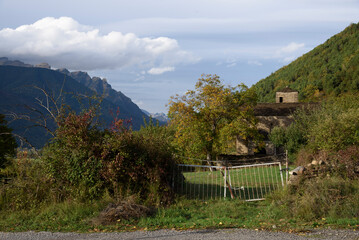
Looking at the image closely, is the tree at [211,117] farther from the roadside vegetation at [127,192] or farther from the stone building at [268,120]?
the roadside vegetation at [127,192]

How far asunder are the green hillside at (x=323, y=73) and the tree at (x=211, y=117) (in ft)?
145

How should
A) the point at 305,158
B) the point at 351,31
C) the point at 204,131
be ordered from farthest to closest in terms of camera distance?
the point at 351,31 → the point at 204,131 → the point at 305,158

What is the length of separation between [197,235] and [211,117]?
25.1 meters

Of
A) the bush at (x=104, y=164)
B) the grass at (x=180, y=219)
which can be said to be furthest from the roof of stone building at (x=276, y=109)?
the bush at (x=104, y=164)

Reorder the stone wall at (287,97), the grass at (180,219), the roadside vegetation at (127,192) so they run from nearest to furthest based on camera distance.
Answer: the grass at (180,219) < the roadside vegetation at (127,192) < the stone wall at (287,97)

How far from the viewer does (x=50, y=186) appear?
12828 mm

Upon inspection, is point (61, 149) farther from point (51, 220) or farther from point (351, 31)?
point (351, 31)

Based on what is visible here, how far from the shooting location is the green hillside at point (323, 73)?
78312mm

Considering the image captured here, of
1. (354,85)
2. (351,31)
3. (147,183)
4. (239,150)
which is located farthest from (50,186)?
(351,31)

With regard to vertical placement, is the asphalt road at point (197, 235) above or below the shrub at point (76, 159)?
below

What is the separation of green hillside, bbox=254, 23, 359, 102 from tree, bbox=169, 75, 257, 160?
4419 cm

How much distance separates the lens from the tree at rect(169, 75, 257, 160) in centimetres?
3250

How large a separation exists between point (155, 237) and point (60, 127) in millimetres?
6431

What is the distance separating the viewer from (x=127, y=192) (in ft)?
40.9
